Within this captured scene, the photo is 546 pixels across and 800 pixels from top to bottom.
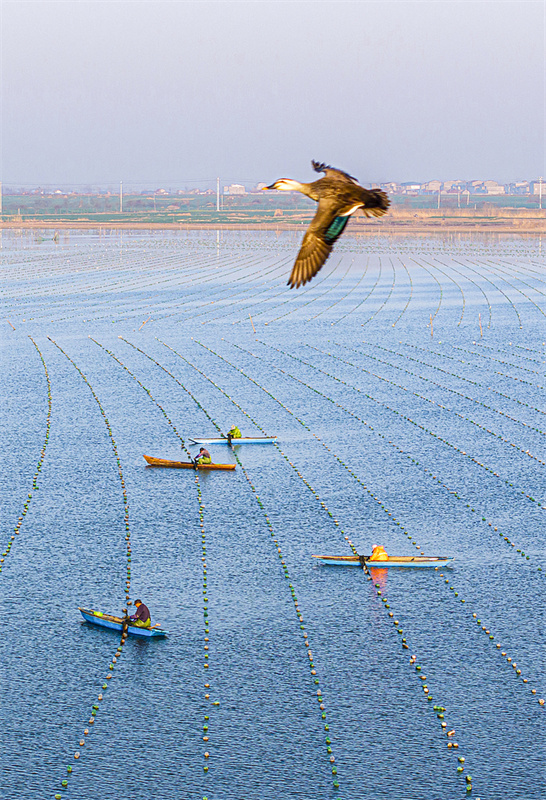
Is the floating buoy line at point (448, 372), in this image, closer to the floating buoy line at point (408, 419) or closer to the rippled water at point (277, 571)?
the rippled water at point (277, 571)

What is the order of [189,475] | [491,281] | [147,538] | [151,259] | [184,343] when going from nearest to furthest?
[147,538] → [189,475] → [184,343] → [491,281] → [151,259]

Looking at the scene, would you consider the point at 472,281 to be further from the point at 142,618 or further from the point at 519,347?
the point at 142,618

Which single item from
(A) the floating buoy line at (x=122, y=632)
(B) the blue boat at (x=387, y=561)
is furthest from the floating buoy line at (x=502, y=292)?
(B) the blue boat at (x=387, y=561)

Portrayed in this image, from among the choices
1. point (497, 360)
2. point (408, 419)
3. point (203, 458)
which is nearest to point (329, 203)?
point (203, 458)

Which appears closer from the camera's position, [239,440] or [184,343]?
[239,440]

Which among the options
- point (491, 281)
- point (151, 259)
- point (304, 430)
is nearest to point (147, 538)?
point (304, 430)

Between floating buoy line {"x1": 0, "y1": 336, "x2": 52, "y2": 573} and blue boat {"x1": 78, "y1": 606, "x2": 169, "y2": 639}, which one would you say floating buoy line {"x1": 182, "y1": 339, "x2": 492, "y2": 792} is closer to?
blue boat {"x1": 78, "y1": 606, "x2": 169, "y2": 639}

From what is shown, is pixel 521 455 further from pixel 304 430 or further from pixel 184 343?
pixel 184 343

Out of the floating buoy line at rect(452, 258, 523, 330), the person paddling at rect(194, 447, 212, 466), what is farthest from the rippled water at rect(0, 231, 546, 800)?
the floating buoy line at rect(452, 258, 523, 330)
